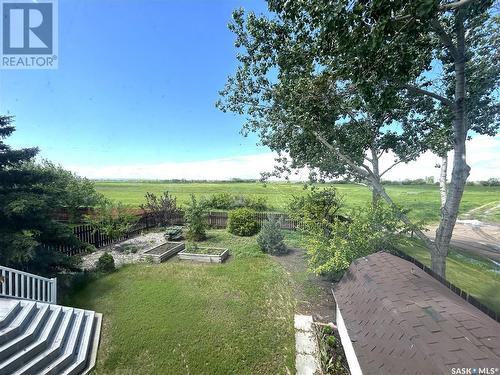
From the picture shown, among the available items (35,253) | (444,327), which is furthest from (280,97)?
(35,253)

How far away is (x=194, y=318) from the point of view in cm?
628

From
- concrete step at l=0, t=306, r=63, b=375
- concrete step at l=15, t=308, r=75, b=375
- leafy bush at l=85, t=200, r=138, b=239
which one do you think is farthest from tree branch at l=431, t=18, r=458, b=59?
leafy bush at l=85, t=200, r=138, b=239

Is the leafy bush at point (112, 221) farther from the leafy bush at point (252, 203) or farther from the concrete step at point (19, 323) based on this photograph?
the leafy bush at point (252, 203)

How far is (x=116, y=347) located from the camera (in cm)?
537

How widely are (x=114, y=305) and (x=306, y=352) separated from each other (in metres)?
5.84

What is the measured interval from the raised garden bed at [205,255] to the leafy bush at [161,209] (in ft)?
25.0

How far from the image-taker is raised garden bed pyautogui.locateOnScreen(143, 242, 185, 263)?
33.7 feet

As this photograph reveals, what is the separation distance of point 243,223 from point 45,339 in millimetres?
11084

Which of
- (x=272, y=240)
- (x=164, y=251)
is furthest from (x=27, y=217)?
(x=272, y=240)

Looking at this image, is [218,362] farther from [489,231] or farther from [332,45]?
[489,231]

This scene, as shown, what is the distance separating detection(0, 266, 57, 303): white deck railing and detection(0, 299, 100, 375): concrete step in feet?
1.18

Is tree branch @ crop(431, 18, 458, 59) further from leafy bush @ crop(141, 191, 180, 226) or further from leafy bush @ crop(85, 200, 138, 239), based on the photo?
leafy bush @ crop(141, 191, 180, 226)

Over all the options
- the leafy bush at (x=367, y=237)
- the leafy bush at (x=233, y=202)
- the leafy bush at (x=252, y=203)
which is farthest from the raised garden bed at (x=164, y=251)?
the leafy bush at (x=252, y=203)

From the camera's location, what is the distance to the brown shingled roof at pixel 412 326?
2643mm
